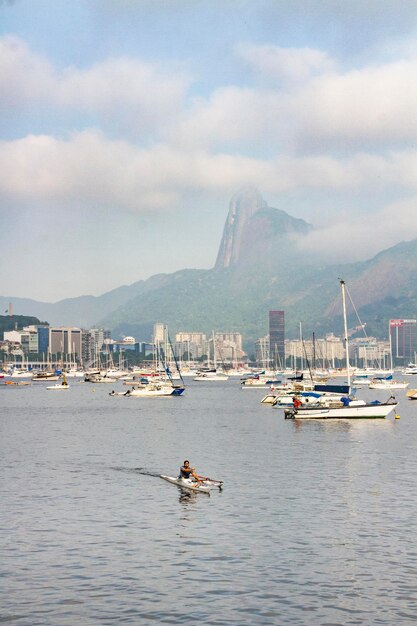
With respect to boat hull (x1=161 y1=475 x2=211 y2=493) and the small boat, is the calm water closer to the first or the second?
boat hull (x1=161 y1=475 x2=211 y2=493)

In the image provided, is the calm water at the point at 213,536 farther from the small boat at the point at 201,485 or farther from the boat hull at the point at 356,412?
the boat hull at the point at 356,412

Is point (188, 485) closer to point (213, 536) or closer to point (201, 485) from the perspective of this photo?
point (201, 485)

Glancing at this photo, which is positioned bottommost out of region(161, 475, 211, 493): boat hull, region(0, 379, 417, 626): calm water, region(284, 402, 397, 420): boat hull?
region(0, 379, 417, 626): calm water

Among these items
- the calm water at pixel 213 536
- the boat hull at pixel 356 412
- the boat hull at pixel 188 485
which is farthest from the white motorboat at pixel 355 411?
the boat hull at pixel 188 485

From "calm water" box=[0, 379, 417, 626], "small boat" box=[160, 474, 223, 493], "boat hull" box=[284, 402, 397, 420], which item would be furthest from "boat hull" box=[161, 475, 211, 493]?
"boat hull" box=[284, 402, 397, 420]

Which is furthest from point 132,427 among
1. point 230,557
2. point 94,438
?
point 230,557

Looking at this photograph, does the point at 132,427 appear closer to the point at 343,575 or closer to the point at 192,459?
the point at 192,459

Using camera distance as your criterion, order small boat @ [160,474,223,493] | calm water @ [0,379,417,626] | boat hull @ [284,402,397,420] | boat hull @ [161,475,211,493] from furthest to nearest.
→ boat hull @ [284,402,397,420], small boat @ [160,474,223,493], boat hull @ [161,475,211,493], calm water @ [0,379,417,626]

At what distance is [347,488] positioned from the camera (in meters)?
68.9

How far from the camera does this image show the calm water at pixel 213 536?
38.0m

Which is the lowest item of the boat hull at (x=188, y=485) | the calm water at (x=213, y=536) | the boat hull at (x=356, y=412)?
the calm water at (x=213, y=536)

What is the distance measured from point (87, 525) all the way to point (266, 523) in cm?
1079

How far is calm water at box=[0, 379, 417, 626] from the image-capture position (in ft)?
125

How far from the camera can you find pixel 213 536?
5172 centimetres
